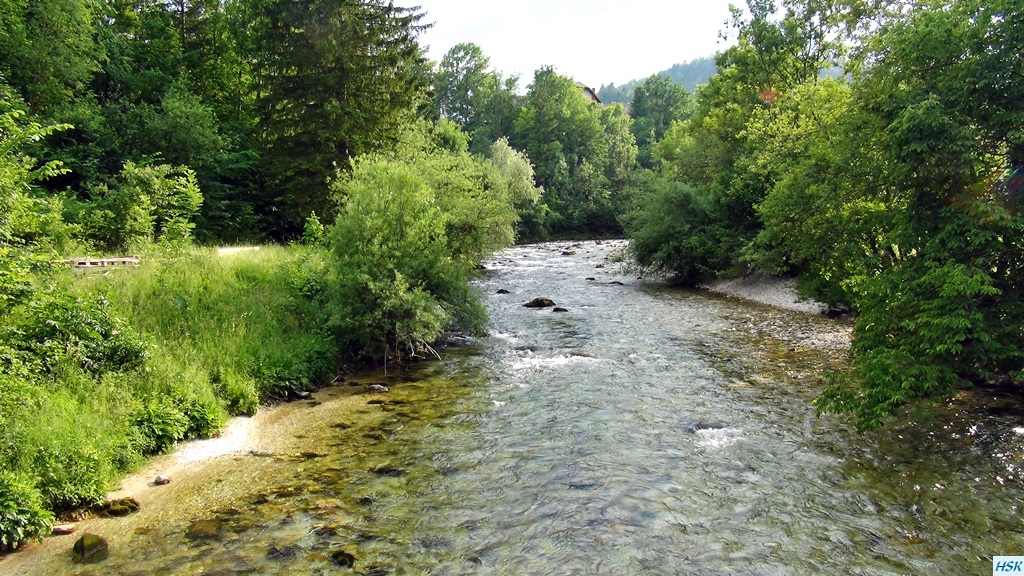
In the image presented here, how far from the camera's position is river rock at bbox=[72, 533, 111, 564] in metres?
6.87

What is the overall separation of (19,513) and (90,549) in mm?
992

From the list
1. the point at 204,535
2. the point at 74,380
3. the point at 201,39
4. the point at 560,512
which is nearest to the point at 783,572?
the point at 560,512

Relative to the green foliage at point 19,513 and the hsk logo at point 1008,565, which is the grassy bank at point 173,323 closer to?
the green foliage at point 19,513

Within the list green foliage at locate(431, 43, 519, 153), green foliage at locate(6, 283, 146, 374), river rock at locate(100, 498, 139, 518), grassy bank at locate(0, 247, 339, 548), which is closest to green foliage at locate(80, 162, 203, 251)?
grassy bank at locate(0, 247, 339, 548)

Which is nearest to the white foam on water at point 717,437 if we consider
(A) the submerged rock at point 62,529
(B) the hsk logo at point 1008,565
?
(B) the hsk logo at point 1008,565

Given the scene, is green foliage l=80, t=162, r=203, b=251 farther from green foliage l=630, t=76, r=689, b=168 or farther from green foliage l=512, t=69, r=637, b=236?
green foliage l=630, t=76, r=689, b=168

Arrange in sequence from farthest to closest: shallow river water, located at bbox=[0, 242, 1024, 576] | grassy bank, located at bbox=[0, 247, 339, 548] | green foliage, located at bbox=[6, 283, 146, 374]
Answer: green foliage, located at bbox=[6, 283, 146, 374] < grassy bank, located at bbox=[0, 247, 339, 548] < shallow river water, located at bbox=[0, 242, 1024, 576]

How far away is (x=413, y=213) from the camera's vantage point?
55.0 ft

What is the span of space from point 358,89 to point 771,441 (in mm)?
A: 26373

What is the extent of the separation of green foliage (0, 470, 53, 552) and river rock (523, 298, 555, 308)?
19419 mm

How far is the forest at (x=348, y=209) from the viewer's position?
8.83 metres

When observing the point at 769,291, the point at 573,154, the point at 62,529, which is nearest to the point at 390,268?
the point at 62,529

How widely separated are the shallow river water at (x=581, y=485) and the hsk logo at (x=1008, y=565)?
11cm

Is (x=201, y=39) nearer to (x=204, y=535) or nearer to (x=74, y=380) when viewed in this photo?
(x=74, y=380)
